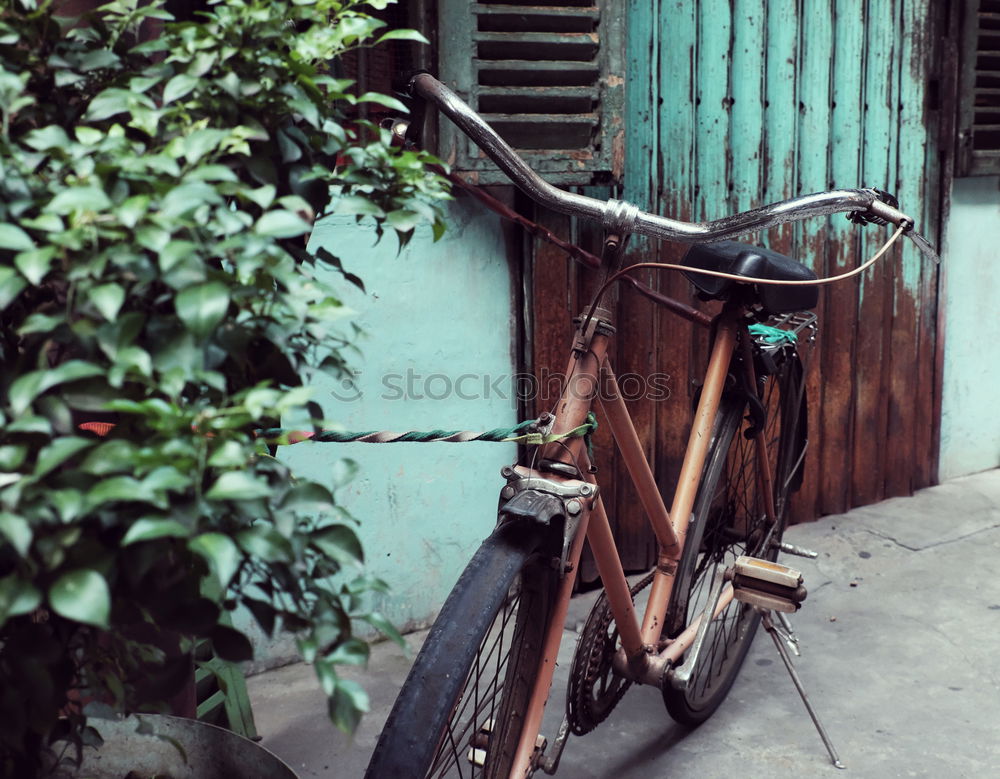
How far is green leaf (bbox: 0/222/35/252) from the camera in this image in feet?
2.74

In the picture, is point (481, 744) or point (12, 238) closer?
point (12, 238)

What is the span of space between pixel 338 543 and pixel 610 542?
3.85 ft

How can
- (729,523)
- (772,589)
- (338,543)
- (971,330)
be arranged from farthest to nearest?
(971,330) < (729,523) < (772,589) < (338,543)

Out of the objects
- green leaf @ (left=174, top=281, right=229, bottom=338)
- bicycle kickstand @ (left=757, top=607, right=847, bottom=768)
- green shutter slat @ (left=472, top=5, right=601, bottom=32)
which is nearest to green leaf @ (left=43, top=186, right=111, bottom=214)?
green leaf @ (left=174, top=281, right=229, bottom=338)

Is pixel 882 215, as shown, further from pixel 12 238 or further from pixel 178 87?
pixel 12 238

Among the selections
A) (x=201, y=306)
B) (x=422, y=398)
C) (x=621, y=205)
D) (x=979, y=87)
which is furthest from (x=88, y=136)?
(x=979, y=87)

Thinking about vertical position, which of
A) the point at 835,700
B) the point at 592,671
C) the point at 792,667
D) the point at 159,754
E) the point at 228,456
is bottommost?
the point at 835,700

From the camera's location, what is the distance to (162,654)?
3.90 ft

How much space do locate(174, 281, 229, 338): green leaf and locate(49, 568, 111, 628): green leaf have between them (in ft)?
0.75

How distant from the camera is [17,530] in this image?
0.75 meters

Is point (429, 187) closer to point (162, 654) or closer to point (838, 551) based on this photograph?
point (162, 654)

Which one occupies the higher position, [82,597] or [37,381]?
[37,381]

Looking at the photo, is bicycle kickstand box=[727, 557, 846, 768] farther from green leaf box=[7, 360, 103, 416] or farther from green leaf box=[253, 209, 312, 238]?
green leaf box=[7, 360, 103, 416]

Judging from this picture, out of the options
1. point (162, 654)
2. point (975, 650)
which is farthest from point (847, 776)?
point (162, 654)
